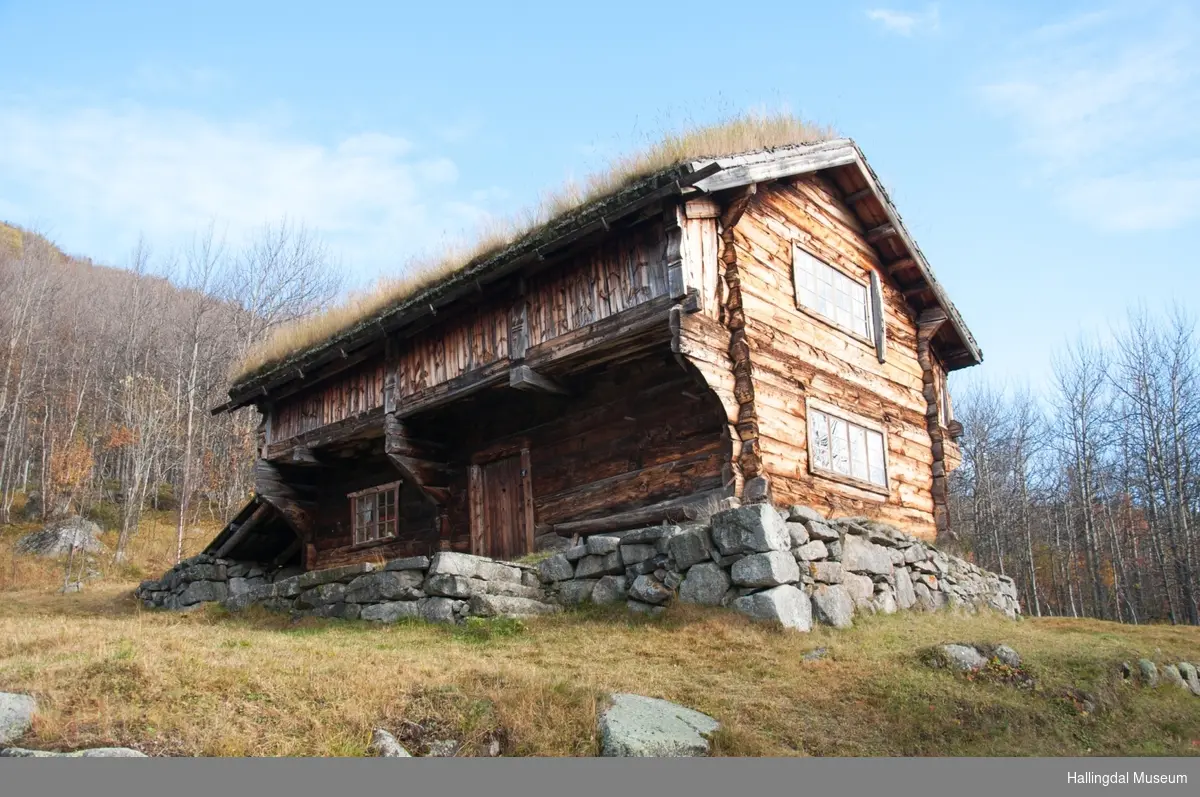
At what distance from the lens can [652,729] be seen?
257 inches

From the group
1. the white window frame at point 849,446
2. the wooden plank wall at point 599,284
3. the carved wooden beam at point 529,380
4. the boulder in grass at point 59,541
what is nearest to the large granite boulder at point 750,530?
the white window frame at point 849,446

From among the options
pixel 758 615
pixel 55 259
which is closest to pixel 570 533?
pixel 758 615

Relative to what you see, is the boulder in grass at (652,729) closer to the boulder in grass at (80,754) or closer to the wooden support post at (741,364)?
the boulder in grass at (80,754)

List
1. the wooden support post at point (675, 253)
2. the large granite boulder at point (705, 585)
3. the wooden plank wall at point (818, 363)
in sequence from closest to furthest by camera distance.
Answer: the large granite boulder at point (705, 585) < the wooden support post at point (675, 253) < the wooden plank wall at point (818, 363)

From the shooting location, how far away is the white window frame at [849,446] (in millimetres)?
13117

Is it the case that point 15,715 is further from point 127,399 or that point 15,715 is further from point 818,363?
point 127,399

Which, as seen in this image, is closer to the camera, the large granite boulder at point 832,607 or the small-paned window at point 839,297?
the large granite boulder at point 832,607

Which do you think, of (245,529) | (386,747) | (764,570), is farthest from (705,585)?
(245,529)

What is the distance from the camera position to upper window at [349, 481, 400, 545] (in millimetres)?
16938

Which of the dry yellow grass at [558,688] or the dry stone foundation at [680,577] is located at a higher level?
the dry stone foundation at [680,577]

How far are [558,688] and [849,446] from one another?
27.2 ft

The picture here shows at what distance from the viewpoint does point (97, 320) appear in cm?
4066

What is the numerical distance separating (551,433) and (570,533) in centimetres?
172

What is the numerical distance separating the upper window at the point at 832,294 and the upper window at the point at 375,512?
8.23 metres
